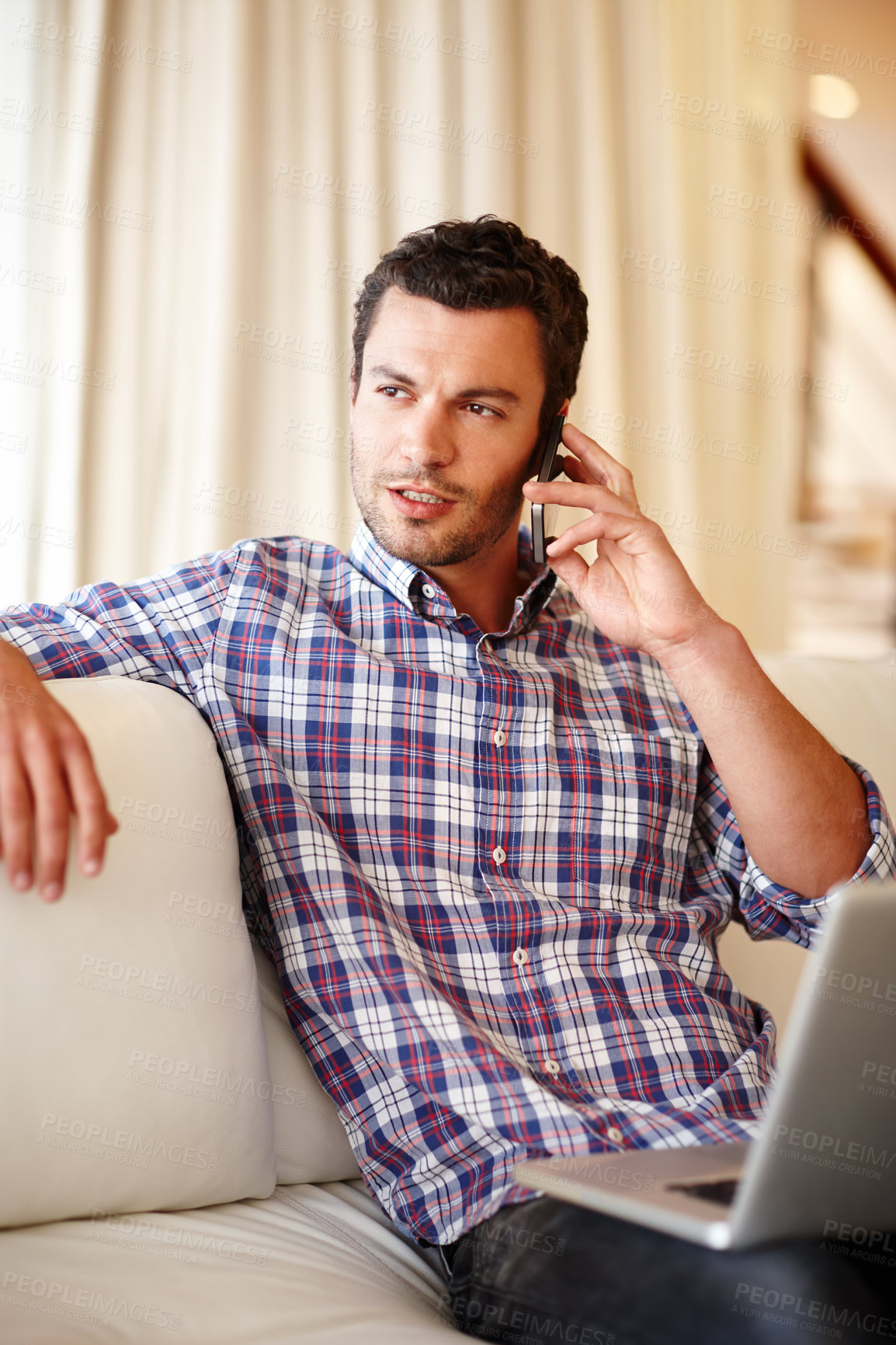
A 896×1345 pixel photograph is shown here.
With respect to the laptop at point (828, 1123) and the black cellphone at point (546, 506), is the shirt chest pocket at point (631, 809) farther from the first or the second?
the laptop at point (828, 1123)

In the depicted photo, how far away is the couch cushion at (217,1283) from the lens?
83 centimetres

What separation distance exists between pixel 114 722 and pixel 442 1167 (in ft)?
1.67

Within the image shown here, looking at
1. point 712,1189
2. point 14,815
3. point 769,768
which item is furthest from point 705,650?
point 14,815

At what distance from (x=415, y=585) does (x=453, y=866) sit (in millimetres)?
340

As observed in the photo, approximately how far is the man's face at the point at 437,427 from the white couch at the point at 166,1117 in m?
0.38

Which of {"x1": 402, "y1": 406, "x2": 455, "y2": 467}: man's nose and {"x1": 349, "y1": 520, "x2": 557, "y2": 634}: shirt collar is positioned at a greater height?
{"x1": 402, "y1": 406, "x2": 455, "y2": 467}: man's nose

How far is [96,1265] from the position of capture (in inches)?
35.0

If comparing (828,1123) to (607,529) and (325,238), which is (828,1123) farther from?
(325,238)

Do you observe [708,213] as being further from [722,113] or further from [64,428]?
[64,428]

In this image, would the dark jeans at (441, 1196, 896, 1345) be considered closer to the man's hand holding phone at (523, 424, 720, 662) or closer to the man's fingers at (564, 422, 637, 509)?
the man's hand holding phone at (523, 424, 720, 662)

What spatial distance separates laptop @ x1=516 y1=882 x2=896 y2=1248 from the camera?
636 mm

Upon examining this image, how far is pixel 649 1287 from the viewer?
31.3 inches

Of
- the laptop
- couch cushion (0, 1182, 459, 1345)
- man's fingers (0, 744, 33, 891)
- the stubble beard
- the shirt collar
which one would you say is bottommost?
couch cushion (0, 1182, 459, 1345)

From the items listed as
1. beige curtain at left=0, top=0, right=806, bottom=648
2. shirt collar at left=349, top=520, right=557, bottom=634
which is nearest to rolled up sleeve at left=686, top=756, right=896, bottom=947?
shirt collar at left=349, top=520, right=557, bottom=634
